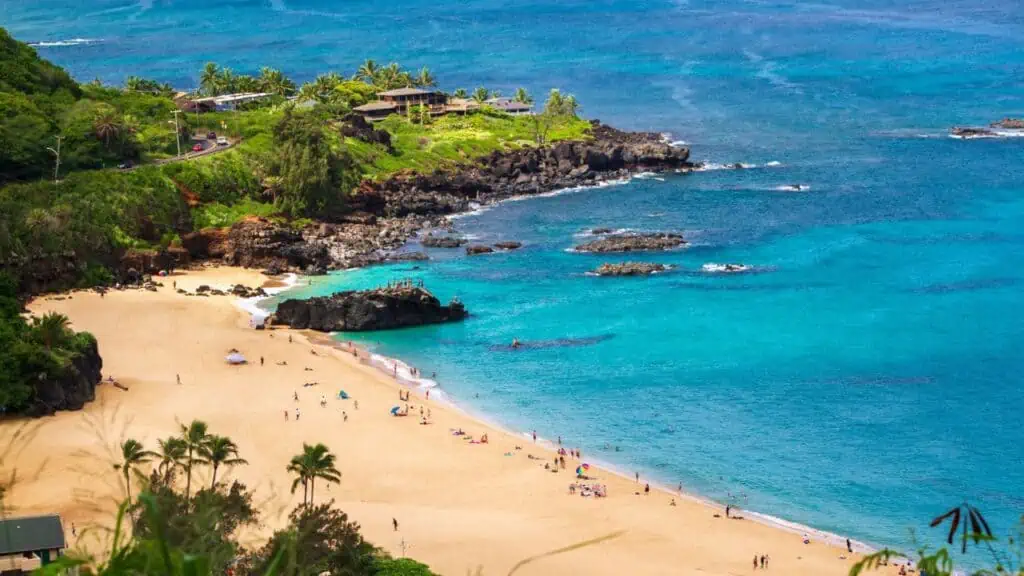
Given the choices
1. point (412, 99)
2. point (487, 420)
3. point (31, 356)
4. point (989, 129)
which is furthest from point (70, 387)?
point (989, 129)

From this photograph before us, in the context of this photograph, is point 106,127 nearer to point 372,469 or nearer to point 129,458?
point 372,469

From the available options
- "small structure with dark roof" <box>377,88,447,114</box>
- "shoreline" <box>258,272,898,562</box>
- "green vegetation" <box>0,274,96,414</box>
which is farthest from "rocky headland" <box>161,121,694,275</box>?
"green vegetation" <box>0,274,96,414</box>

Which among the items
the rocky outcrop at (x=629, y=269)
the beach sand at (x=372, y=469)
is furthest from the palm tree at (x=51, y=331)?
the rocky outcrop at (x=629, y=269)

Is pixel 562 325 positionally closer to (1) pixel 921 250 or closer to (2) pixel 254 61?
(1) pixel 921 250

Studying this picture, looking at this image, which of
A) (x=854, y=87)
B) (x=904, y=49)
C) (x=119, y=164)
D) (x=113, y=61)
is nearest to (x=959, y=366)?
(x=119, y=164)

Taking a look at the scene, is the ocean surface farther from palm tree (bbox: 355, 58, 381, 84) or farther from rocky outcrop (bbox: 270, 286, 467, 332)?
palm tree (bbox: 355, 58, 381, 84)

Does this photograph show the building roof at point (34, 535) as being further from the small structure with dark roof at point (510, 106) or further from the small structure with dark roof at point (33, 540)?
the small structure with dark roof at point (510, 106)

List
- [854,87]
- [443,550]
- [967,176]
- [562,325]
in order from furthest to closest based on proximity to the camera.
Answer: [854,87], [967,176], [562,325], [443,550]
